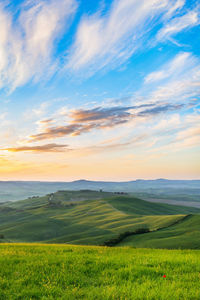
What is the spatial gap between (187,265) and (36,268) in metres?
7.15

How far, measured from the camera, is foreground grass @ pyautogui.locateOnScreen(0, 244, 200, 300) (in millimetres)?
7402

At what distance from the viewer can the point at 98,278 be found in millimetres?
8938

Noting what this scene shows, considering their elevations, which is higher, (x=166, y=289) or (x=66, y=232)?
(x=166, y=289)

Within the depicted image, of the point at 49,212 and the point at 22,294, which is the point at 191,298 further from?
the point at 49,212

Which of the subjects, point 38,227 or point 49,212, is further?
point 49,212

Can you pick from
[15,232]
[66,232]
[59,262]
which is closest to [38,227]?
[15,232]

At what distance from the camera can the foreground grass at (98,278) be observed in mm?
7402

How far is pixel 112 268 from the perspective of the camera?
10180 millimetres

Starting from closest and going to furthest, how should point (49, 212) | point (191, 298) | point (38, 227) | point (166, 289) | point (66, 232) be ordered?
point (191, 298), point (166, 289), point (66, 232), point (38, 227), point (49, 212)

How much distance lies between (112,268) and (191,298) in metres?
3.91

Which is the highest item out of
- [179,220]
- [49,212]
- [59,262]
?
[59,262]

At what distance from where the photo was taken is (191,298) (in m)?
7.14

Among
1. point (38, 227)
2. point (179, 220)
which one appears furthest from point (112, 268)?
point (38, 227)

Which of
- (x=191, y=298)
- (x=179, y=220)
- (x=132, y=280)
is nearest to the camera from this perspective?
(x=191, y=298)
